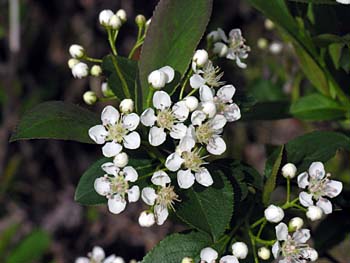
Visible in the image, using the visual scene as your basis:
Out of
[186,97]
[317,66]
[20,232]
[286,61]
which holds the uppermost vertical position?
[186,97]

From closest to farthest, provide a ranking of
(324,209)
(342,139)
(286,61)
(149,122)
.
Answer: (149,122), (324,209), (342,139), (286,61)

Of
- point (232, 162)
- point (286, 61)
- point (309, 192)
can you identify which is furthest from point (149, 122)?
point (286, 61)

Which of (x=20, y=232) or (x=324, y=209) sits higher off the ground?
(x=324, y=209)

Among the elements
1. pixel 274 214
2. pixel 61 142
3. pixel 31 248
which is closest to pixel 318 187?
pixel 274 214

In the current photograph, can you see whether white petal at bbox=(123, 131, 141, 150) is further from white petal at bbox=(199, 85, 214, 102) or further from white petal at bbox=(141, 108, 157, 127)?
white petal at bbox=(199, 85, 214, 102)

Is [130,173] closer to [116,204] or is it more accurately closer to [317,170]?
[116,204]

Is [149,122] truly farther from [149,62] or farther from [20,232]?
[20,232]
